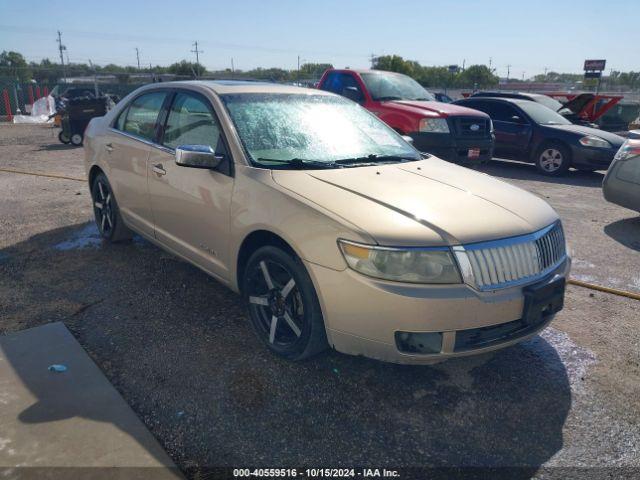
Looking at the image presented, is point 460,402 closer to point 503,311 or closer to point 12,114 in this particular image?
point 503,311

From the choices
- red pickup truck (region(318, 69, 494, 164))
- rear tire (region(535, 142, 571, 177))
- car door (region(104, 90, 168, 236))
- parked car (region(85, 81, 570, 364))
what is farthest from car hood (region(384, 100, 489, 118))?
car door (region(104, 90, 168, 236))

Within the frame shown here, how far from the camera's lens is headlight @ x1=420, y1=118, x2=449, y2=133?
29.3ft

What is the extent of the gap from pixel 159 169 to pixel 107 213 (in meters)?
1.49

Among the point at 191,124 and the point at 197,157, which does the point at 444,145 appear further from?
the point at 197,157

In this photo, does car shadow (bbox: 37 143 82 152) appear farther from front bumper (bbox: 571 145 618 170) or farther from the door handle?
front bumper (bbox: 571 145 618 170)

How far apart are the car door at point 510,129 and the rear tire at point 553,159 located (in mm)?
373

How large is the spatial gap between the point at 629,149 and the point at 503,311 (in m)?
4.97

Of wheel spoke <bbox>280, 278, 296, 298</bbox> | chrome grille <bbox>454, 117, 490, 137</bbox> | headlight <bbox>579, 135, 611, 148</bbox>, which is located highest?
chrome grille <bbox>454, 117, 490, 137</bbox>

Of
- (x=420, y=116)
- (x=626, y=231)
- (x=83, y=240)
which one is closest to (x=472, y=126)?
(x=420, y=116)

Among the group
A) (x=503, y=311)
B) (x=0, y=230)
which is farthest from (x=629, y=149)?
(x=0, y=230)

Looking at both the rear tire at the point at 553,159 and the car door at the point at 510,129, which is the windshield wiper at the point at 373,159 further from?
the car door at the point at 510,129

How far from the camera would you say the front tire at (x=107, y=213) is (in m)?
4.97

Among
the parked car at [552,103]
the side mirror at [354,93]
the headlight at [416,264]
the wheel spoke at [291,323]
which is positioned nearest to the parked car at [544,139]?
the parked car at [552,103]

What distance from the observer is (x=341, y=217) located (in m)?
2.65
